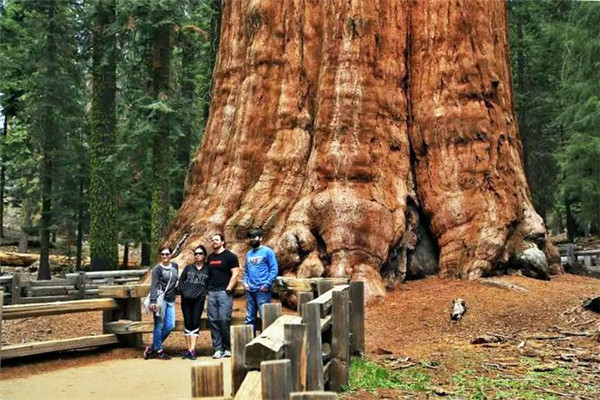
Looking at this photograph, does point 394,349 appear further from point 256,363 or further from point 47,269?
point 47,269

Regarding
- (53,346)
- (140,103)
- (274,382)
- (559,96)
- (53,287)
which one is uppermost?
(559,96)

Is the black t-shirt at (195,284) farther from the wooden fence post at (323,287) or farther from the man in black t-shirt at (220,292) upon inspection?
the wooden fence post at (323,287)

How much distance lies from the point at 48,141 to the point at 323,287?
1932 centimetres

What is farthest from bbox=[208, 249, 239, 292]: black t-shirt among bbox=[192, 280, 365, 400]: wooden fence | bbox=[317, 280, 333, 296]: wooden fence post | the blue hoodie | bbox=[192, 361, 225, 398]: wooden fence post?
bbox=[192, 361, 225, 398]: wooden fence post

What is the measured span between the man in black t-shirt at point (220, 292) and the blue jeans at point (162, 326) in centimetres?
64

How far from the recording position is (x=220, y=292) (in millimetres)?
8672

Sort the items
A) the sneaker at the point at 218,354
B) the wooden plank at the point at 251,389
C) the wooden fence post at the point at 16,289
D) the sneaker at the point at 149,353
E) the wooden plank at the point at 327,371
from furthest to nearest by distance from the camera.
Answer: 1. the wooden fence post at the point at 16,289
2. the sneaker at the point at 149,353
3. the sneaker at the point at 218,354
4. the wooden plank at the point at 327,371
5. the wooden plank at the point at 251,389

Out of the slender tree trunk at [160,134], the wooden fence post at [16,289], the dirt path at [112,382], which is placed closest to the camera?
the dirt path at [112,382]

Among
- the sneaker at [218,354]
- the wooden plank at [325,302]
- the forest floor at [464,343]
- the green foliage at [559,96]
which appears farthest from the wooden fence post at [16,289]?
the green foliage at [559,96]

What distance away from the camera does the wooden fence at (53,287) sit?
1580cm

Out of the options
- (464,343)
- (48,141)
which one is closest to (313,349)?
(464,343)

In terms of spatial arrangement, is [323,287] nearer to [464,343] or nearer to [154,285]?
[464,343]

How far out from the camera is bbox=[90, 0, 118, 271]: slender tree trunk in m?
22.0

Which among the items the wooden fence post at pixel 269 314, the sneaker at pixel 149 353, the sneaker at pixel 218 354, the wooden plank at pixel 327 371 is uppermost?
Answer: the wooden fence post at pixel 269 314
